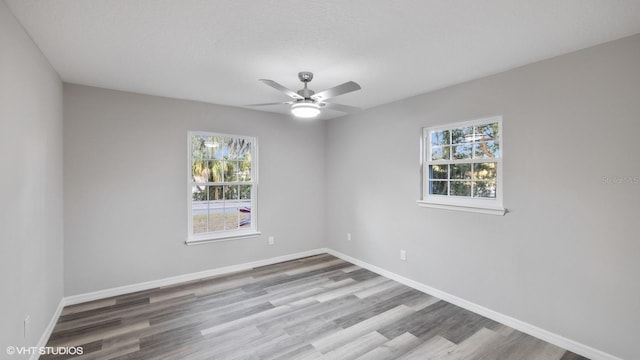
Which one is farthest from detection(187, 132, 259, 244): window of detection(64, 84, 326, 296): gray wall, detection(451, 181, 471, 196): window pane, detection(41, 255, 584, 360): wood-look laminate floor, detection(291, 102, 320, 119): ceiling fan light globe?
detection(451, 181, 471, 196): window pane

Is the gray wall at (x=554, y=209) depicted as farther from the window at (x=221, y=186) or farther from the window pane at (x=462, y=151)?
the window at (x=221, y=186)

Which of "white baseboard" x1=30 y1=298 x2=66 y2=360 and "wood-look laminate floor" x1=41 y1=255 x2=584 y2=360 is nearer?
"white baseboard" x1=30 y1=298 x2=66 y2=360

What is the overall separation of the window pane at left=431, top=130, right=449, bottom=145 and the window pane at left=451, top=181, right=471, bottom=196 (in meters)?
0.52

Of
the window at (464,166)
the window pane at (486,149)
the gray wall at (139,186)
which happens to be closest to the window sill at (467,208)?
the window at (464,166)

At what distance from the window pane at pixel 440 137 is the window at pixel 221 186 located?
268 centimetres

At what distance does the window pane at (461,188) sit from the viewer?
3299 millimetres

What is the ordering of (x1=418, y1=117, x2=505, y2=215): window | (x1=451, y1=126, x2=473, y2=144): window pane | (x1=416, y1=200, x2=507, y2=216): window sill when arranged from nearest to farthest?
(x1=416, y1=200, x2=507, y2=216): window sill
(x1=418, y1=117, x2=505, y2=215): window
(x1=451, y1=126, x2=473, y2=144): window pane

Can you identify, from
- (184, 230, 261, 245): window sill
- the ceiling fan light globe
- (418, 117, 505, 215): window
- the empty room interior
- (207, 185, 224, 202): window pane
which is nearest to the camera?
the empty room interior

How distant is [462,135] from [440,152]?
34cm

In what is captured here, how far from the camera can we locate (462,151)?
3352 millimetres

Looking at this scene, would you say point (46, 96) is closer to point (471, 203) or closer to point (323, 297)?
point (323, 297)

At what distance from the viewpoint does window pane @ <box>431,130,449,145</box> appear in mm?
3512

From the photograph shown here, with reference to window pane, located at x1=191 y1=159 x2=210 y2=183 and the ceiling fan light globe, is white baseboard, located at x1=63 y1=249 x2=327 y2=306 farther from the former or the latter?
the ceiling fan light globe

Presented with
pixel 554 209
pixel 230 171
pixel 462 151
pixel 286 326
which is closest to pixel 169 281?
pixel 230 171
